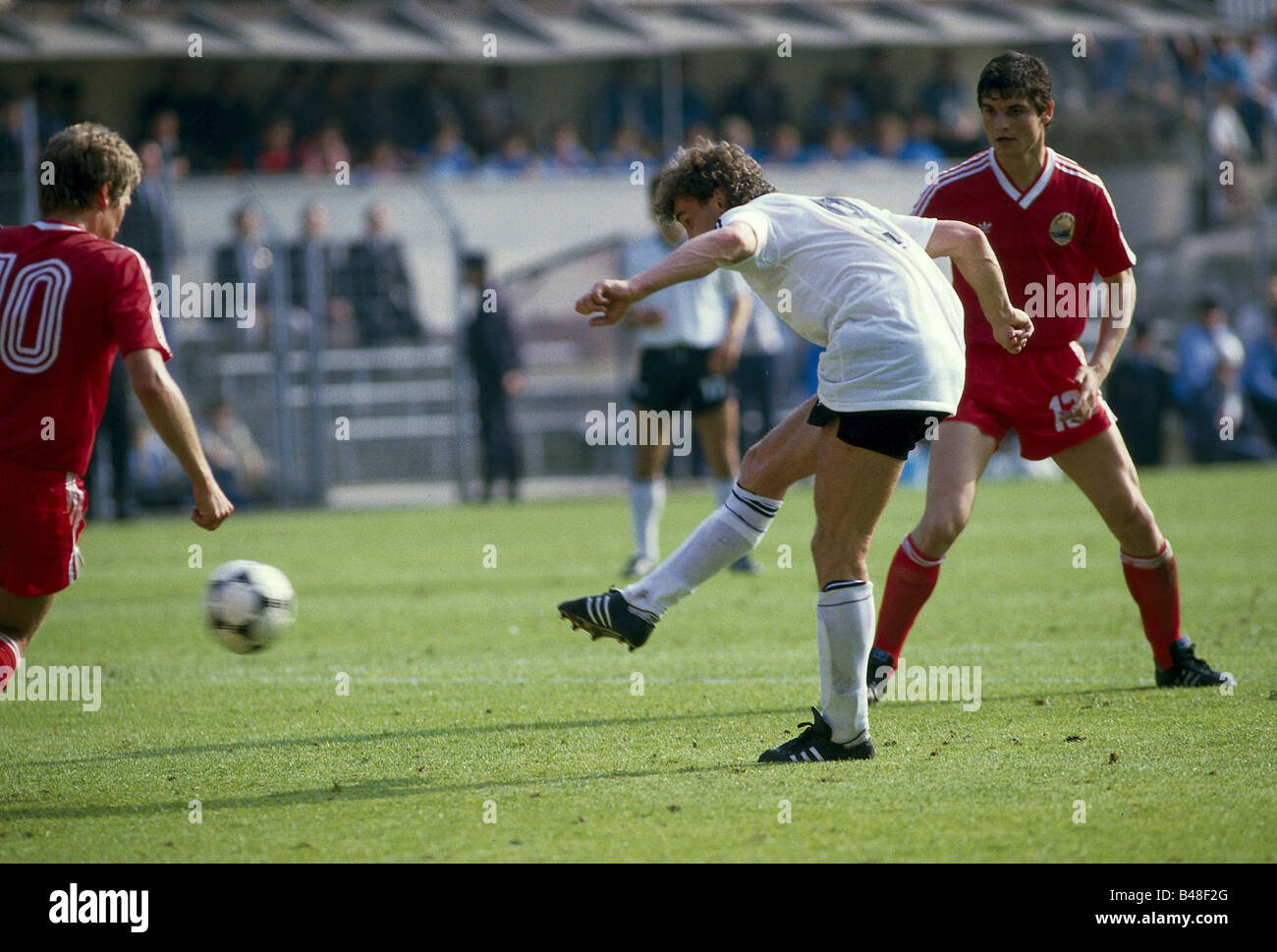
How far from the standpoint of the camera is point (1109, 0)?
28.4m

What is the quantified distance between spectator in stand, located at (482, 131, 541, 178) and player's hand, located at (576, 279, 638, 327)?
1853 centimetres

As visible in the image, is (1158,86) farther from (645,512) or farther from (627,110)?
(645,512)

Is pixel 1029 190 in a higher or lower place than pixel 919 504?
higher

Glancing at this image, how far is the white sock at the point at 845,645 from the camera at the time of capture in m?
5.29

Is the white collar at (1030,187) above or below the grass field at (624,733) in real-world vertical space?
above

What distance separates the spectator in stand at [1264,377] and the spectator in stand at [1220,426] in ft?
0.37

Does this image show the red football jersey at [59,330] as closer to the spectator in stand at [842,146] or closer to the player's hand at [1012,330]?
the player's hand at [1012,330]

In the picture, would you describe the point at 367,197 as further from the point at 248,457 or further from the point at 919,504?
the point at 919,504

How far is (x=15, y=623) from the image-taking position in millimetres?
5301

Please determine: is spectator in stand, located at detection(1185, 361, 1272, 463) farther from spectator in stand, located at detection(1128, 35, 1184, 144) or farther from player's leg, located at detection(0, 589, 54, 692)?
player's leg, located at detection(0, 589, 54, 692)

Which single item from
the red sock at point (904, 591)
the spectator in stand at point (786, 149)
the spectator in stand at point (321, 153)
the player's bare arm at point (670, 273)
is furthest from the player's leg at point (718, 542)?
the spectator in stand at point (786, 149)
